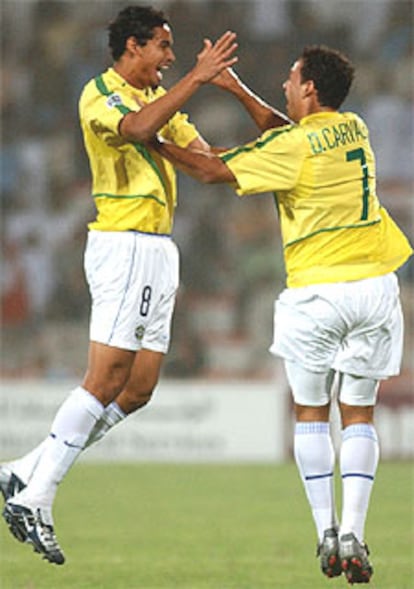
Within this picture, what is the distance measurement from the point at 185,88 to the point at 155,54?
24.6 inches

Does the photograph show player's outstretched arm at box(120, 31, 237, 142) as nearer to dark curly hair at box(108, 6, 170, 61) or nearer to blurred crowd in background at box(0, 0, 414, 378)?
dark curly hair at box(108, 6, 170, 61)

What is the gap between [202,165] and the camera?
6.00 meters

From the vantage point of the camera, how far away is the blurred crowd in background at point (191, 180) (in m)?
17.0

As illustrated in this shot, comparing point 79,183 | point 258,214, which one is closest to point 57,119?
point 79,183

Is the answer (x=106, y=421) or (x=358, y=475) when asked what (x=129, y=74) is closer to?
(x=106, y=421)

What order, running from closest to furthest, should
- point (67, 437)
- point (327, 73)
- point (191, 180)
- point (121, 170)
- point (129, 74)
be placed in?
point (327, 73), point (67, 437), point (121, 170), point (129, 74), point (191, 180)

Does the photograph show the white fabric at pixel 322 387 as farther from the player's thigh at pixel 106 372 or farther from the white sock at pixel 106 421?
the white sock at pixel 106 421

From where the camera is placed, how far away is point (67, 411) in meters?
6.37

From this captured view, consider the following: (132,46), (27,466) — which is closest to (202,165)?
(132,46)

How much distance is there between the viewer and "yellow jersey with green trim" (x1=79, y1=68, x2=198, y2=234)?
21.1 feet

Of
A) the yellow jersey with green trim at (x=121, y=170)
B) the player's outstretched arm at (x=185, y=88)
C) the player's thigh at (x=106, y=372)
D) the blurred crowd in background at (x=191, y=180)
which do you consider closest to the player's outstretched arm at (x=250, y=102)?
the yellow jersey with green trim at (x=121, y=170)

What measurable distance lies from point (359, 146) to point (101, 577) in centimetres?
233

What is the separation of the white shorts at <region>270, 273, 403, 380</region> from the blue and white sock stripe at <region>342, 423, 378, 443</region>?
22 centimetres

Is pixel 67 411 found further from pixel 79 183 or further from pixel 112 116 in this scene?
pixel 79 183
